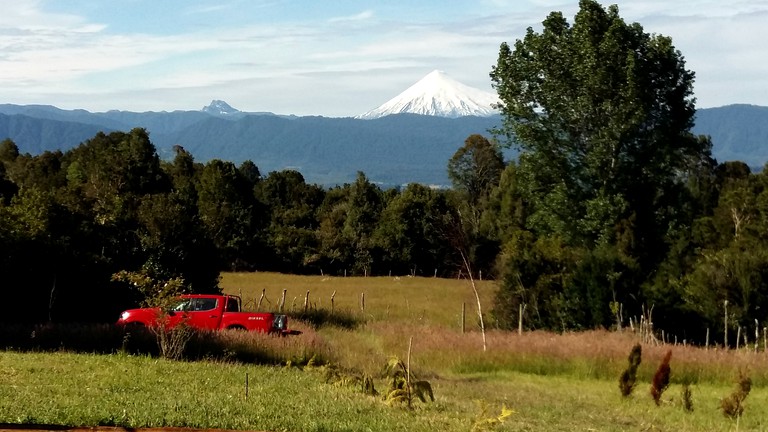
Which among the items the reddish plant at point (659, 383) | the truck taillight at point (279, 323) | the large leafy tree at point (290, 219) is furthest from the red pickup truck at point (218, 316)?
the large leafy tree at point (290, 219)

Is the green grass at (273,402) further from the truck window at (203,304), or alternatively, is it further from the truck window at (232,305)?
the truck window at (232,305)

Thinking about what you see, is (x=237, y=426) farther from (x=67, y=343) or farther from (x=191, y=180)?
(x=191, y=180)

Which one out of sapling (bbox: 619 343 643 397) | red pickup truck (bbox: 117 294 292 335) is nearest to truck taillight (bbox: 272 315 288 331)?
red pickup truck (bbox: 117 294 292 335)

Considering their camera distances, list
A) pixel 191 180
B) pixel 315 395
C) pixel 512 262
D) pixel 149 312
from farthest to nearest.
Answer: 1. pixel 191 180
2. pixel 512 262
3. pixel 149 312
4. pixel 315 395

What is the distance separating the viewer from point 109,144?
76875 mm

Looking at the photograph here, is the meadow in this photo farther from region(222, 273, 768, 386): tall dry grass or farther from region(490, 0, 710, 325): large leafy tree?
region(490, 0, 710, 325): large leafy tree

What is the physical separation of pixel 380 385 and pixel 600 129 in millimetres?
22645

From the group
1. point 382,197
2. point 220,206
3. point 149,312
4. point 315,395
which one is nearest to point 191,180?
point 220,206

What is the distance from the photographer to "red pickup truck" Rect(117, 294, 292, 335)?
2111 centimetres

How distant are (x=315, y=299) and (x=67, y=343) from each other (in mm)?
23215

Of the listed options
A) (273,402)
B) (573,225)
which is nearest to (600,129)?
(573,225)

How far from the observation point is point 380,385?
15875 millimetres

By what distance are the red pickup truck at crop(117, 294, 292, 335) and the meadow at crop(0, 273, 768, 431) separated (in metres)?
1.80

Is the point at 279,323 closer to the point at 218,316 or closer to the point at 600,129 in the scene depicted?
the point at 218,316
